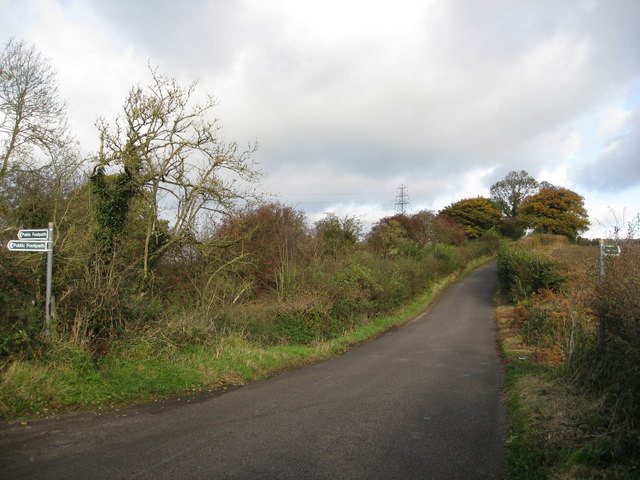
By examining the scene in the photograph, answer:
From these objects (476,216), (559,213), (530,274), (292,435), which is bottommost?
(292,435)

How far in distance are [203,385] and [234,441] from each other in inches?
121

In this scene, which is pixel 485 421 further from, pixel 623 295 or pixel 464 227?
pixel 464 227

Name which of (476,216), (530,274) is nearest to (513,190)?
(476,216)

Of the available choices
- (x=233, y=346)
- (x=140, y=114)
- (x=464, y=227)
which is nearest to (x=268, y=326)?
(x=233, y=346)

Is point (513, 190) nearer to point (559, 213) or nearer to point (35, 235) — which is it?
point (559, 213)

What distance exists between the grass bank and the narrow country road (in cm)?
51

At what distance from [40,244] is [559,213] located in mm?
58045

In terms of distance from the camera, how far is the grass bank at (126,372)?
6656 millimetres

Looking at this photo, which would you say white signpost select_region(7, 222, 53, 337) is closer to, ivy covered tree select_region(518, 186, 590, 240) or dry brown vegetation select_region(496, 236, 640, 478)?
dry brown vegetation select_region(496, 236, 640, 478)

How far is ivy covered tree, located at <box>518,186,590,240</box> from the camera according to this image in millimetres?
54156

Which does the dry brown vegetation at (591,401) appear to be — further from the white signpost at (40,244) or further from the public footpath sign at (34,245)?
the public footpath sign at (34,245)

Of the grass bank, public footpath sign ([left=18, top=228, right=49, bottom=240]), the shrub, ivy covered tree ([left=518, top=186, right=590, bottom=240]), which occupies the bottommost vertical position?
the grass bank

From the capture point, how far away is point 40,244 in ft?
27.6

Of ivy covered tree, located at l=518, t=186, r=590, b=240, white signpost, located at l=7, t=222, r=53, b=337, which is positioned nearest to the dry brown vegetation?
white signpost, located at l=7, t=222, r=53, b=337
